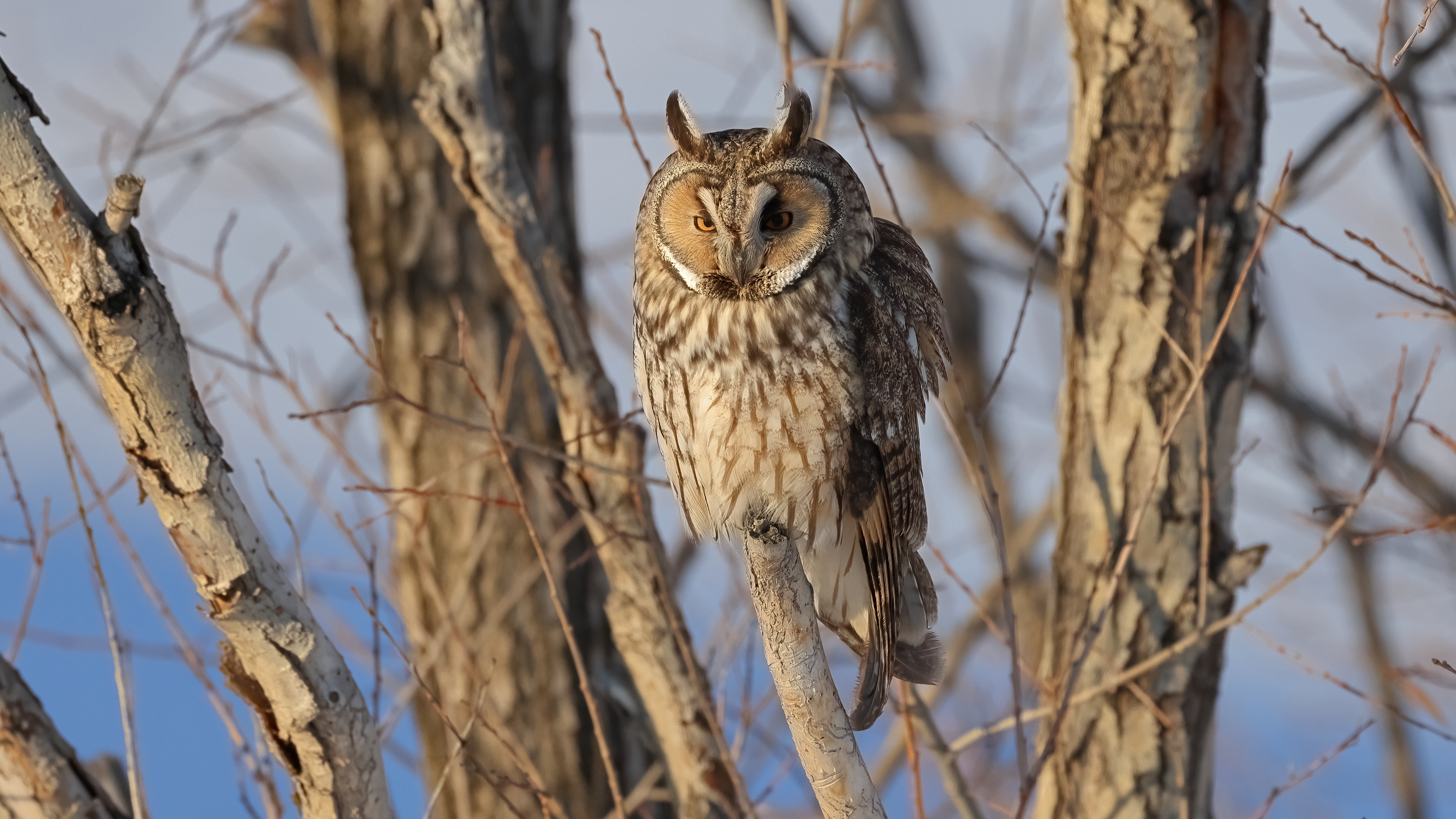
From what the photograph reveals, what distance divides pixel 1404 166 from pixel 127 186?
601 centimetres

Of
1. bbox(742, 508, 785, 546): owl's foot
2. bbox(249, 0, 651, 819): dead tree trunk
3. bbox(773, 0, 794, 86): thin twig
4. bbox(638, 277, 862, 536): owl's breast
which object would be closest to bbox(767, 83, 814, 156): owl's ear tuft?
bbox(638, 277, 862, 536): owl's breast

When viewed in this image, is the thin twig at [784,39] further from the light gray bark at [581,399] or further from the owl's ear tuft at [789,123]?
the owl's ear tuft at [789,123]

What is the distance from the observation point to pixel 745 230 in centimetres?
202

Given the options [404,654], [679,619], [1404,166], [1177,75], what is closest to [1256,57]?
[1177,75]

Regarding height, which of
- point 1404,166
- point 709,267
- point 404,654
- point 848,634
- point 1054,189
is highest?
point 1404,166

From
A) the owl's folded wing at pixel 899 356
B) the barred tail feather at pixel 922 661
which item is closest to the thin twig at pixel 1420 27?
the owl's folded wing at pixel 899 356

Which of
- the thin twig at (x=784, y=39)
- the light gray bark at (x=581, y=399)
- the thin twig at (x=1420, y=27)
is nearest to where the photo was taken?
the thin twig at (x=1420, y=27)

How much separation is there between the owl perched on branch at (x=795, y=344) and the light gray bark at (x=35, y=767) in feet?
4.82

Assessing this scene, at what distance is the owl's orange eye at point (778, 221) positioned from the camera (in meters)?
2.08

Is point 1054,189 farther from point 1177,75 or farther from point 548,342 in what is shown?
point 548,342

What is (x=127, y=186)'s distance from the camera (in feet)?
5.91

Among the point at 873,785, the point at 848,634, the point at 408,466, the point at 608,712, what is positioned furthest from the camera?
the point at 408,466

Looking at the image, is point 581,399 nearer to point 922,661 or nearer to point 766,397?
point 766,397

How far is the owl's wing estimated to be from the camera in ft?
7.14
